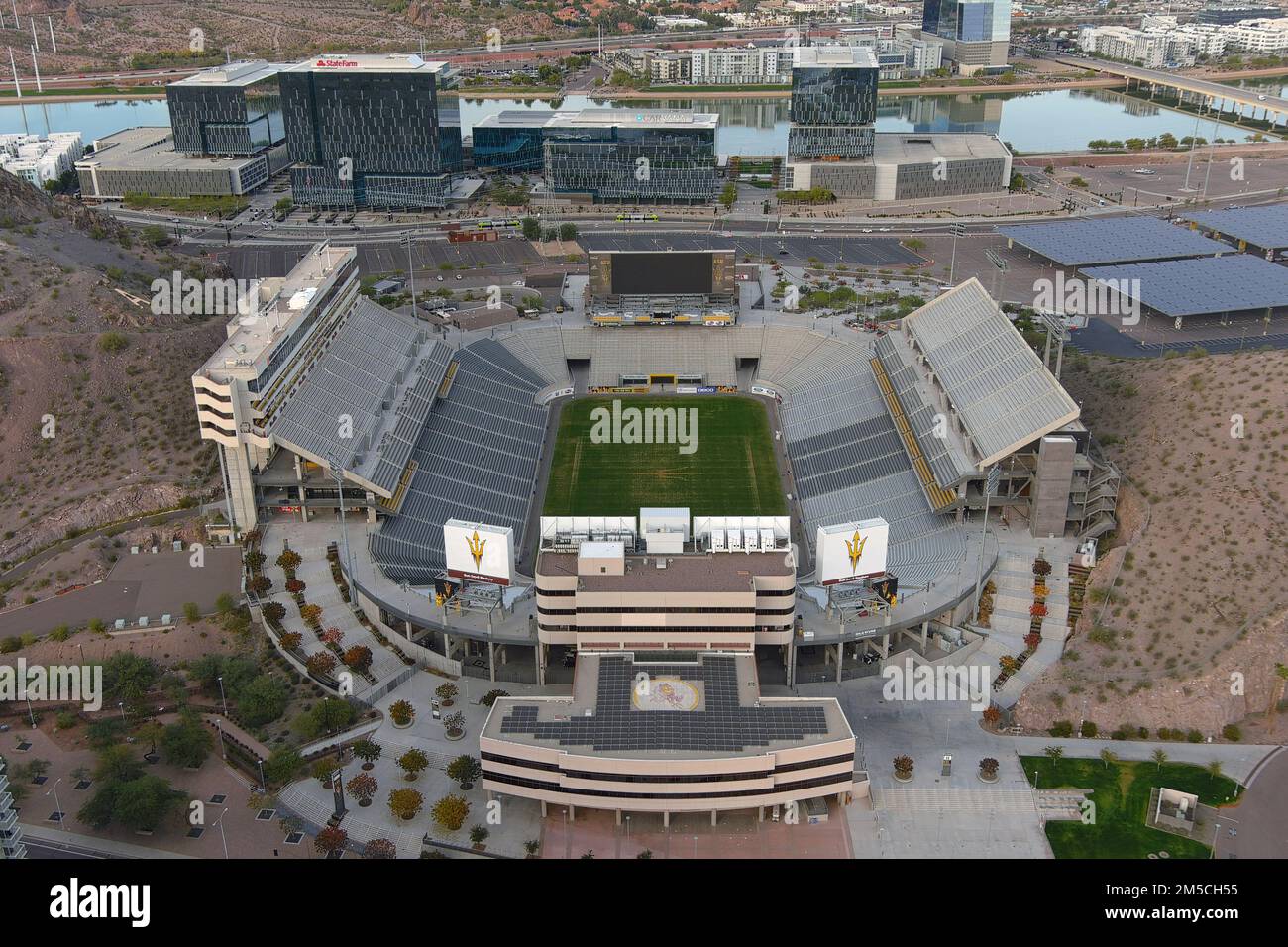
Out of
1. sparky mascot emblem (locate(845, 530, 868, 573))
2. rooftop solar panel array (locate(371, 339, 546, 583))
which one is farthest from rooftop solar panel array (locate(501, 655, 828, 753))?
rooftop solar panel array (locate(371, 339, 546, 583))

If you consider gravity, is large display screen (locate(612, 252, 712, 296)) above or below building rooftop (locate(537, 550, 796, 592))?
above

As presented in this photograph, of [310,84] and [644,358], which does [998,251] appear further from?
[310,84]

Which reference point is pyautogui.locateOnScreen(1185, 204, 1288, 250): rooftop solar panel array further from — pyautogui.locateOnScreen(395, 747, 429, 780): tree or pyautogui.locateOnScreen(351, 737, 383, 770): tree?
pyautogui.locateOnScreen(351, 737, 383, 770): tree

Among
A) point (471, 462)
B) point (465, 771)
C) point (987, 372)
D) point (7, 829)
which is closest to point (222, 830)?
point (7, 829)

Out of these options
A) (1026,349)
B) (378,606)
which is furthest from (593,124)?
(378,606)

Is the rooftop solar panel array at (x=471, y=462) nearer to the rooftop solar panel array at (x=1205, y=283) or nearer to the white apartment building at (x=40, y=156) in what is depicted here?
the rooftop solar panel array at (x=1205, y=283)

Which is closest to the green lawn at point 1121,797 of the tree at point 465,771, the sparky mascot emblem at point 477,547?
the tree at point 465,771
